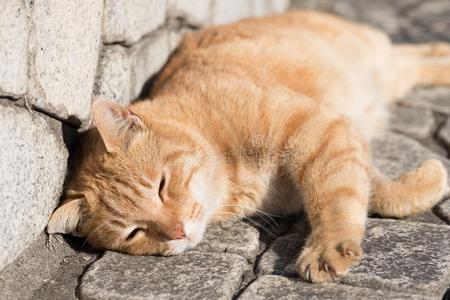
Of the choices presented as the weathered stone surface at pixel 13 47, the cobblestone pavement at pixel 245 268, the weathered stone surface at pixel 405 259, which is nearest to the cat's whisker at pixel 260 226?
the cobblestone pavement at pixel 245 268

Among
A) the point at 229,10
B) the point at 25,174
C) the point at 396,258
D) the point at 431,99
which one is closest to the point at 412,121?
the point at 431,99

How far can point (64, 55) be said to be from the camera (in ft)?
9.27

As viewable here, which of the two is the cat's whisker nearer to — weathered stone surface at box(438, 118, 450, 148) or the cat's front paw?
the cat's front paw

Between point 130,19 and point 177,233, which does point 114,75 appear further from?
point 177,233

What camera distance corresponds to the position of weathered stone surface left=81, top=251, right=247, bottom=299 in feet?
8.36

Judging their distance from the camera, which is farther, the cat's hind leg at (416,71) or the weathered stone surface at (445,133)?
the cat's hind leg at (416,71)

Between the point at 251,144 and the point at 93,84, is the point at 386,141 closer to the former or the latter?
the point at 251,144

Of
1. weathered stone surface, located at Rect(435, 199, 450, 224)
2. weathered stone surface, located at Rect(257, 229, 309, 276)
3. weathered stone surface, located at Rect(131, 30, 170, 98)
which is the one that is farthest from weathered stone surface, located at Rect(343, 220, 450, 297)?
weathered stone surface, located at Rect(131, 30, 170, 98)

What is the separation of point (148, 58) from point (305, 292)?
1906 millimetres

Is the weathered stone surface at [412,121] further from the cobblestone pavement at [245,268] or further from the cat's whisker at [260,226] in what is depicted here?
the cat's whisker at [260,226]

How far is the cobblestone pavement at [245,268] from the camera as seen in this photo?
8.24 ft

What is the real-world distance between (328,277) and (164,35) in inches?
84.2

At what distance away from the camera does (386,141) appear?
4.17 metres

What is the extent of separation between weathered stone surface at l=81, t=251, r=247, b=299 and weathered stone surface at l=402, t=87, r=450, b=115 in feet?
8.23
